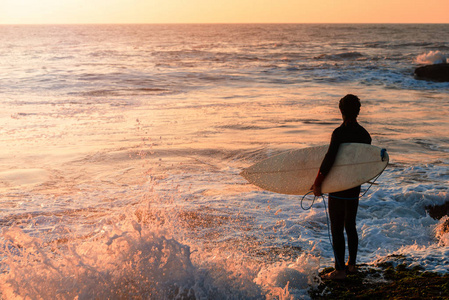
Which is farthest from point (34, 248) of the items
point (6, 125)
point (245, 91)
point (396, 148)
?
point (245, 91)

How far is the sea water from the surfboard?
736 millimetres

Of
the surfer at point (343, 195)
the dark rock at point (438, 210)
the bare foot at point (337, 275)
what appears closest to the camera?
the surfer at point (343, 195)

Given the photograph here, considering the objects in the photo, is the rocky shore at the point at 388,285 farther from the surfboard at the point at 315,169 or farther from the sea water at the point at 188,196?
the surfboard at the point at 315,169

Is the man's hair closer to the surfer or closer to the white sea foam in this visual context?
the surfer

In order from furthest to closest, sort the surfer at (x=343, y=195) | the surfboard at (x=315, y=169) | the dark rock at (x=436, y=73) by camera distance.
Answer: the dark rock at (x=436, y=73), the surfboard at (x=315, y=169), the surfer at (x=343, y=195)

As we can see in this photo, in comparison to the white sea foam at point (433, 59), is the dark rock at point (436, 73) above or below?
below

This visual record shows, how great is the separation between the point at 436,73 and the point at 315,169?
20.1 metres

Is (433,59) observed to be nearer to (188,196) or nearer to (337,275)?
(188,196)

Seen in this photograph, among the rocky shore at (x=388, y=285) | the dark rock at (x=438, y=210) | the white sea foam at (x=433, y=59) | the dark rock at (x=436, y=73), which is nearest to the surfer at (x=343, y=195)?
the rocky shore at (x=388, y=285)

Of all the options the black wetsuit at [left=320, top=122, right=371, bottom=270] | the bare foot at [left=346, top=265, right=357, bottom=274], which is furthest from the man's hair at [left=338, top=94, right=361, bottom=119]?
the bare foot at [left=346, top=265, right=357, bottom=274]

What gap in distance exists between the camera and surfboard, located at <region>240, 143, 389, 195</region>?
3721mm

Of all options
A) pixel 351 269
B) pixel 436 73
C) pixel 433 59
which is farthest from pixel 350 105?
pixel 433 59

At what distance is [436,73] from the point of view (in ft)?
69.6

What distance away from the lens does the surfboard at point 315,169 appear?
372cm
